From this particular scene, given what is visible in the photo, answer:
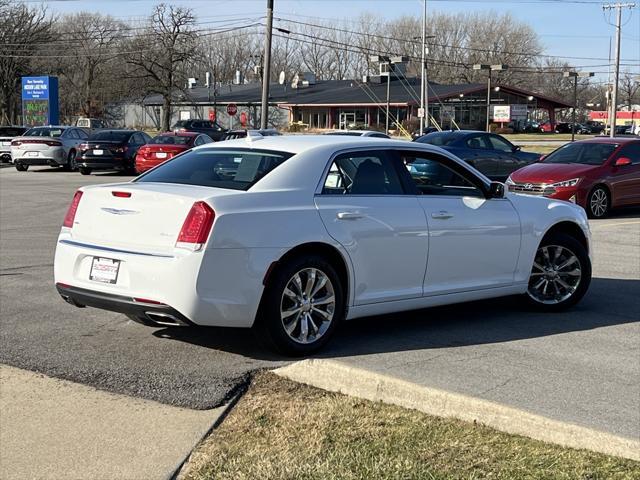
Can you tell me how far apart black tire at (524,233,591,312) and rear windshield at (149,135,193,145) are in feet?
68.0

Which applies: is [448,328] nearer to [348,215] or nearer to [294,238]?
[348,215]

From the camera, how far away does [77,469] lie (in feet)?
14.4

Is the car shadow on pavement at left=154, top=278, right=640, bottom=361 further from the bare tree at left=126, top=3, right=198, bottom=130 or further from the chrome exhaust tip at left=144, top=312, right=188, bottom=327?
the bare tree at left=126, top=3, right=198, bottom=130

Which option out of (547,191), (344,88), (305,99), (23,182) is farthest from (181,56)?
(547,191)

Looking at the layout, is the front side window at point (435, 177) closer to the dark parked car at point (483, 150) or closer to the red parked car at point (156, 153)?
the dark parked car at point (483, 150)

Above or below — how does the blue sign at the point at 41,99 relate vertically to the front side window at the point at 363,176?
above

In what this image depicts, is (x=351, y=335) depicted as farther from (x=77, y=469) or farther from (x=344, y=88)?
(x=344, y=88)

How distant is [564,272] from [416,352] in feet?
7.78

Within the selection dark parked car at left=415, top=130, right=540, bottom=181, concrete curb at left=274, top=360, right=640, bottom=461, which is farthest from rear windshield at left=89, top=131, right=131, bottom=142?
concrete curb at left=274, top=360, right=640, bottom=461

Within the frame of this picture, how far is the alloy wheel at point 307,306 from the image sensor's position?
611cm

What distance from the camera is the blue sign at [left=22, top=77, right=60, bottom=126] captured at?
46.3 metres

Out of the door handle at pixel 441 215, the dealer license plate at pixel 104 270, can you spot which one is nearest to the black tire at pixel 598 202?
the door handle at pixel 441 215

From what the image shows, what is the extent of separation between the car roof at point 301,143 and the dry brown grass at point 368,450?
7.38 feet

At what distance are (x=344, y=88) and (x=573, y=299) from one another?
7533 centimetres
